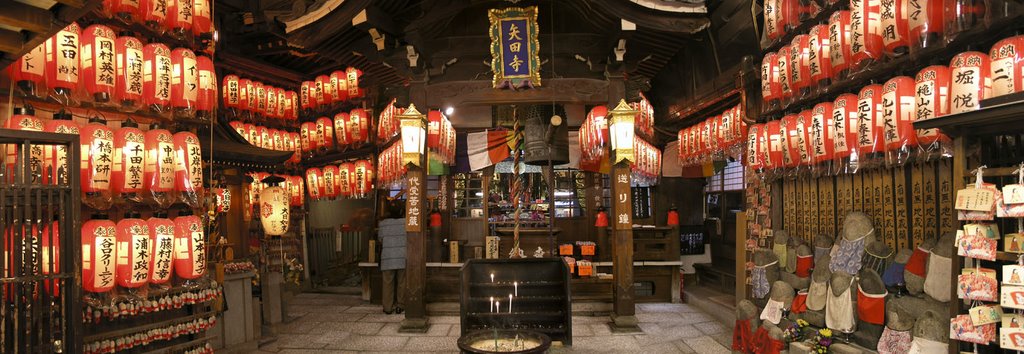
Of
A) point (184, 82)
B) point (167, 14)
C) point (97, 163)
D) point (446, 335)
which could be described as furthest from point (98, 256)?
point (446, 335)

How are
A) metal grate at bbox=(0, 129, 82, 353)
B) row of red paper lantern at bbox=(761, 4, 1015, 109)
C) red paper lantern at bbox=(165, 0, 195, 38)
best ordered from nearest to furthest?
metal grate at bbox=(0, 129, 82, 353), row of red paper lantern at bbox=(761, 4, 1015, 109), red paper lantern at bbox=(165, 0, 195, 38)

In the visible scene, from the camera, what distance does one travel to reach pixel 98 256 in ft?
19.1

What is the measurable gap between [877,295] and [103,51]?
891 centimetres

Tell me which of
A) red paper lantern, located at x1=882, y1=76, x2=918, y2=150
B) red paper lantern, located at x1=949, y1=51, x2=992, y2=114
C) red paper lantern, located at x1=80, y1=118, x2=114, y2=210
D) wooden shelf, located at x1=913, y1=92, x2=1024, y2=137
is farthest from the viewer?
red paper lantern, located at x1=80, y1=118, x2=114, y2=210

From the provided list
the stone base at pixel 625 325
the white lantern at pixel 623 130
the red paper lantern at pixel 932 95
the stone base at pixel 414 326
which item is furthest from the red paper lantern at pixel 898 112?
the stone base at pixel 414 326

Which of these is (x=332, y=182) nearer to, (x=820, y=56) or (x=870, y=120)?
(x=820, y=56)

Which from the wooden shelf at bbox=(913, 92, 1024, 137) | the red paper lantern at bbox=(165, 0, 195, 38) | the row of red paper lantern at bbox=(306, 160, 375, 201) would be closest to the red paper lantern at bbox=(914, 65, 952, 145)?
the wooden shelf at bbox=(913, 92, 1024, 137)

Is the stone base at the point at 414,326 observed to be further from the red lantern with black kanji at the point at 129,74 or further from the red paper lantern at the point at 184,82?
the red lantern with black kanji at the point at 129,74

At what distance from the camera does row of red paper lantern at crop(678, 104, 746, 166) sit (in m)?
10.1

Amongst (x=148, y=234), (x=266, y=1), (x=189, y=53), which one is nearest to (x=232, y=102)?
(x=266, y=1)

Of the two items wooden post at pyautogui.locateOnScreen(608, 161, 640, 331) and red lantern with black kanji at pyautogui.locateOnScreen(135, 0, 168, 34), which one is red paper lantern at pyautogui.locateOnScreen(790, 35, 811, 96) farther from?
red lantern with black kanji at pyautogui.locateOnScreen(135, 0, 168, 34)

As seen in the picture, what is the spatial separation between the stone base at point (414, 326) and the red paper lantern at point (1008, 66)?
8.68 meters

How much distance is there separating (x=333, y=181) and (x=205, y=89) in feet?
28.7

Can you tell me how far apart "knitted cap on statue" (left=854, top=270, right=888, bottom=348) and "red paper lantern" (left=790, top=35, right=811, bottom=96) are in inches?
94.5
